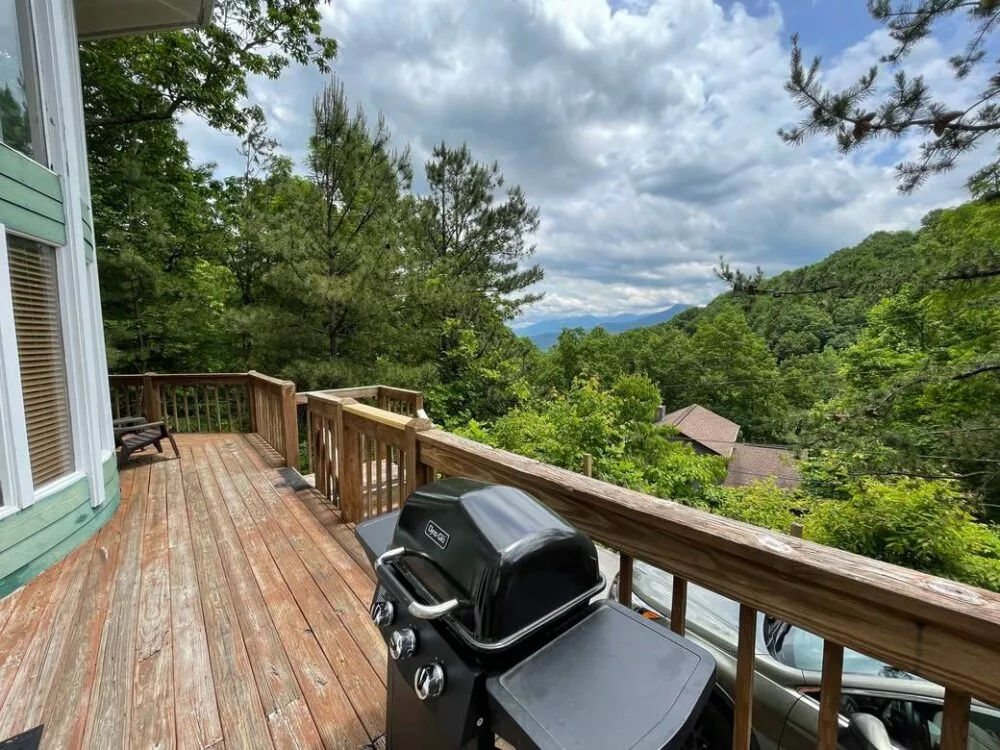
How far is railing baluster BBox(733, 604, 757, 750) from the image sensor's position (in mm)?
928

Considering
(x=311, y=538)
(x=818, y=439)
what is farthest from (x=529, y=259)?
(x=311, y=538)

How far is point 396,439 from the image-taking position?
2230 mm

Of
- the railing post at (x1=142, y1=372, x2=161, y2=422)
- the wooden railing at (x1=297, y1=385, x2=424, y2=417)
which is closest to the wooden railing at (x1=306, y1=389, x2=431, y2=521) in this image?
the wooden railing at (x1=297, y1=385, x2=424, y2=417)

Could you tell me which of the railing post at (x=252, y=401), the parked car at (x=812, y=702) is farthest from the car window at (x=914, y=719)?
the railing post at (x=252, y=401)

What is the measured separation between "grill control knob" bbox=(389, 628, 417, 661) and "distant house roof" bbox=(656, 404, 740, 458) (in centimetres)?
2549

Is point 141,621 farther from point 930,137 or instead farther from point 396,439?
point 930,137

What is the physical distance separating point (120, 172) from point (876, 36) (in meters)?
10.6

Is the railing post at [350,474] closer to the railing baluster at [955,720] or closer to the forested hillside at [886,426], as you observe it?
the railing baluster at [955,720]

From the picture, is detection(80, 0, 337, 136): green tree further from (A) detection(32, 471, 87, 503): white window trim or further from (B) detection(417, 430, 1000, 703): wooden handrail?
(B) detection(417, 430, 1000, 703): wooden handrail

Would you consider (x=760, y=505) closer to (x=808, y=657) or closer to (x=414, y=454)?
(x=808, y=657)

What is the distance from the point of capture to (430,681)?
0.81 metres

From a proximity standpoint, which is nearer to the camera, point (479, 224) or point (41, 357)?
point (41, 357)

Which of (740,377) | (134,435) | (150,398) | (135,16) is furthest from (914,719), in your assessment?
(740,377)

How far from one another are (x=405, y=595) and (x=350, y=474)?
2276 mm
